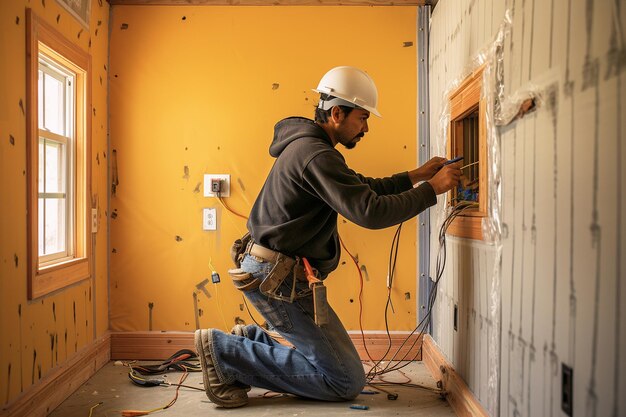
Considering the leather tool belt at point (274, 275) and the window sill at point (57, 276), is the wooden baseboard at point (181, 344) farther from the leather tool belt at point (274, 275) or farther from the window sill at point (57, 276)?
the leather tool belt at point (274, 275)

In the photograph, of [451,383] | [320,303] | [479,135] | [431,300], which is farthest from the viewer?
[431,300]

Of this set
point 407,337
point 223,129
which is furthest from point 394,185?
point 223,129

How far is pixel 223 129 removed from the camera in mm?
3365

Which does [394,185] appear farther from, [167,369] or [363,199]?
[167,369]

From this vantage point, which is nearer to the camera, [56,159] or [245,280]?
[245,280]

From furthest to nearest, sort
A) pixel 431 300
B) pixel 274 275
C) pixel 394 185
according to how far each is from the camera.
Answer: pixel 431 300, pixel 394 185, pixel 274 275

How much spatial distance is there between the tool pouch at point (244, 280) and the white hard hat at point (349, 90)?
831 mm

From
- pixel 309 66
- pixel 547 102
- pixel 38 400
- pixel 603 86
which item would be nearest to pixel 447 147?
pixel 309 66

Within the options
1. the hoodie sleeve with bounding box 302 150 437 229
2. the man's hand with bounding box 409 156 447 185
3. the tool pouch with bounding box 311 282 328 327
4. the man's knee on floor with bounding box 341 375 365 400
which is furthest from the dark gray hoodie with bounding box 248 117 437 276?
the man's knee on floor with bounding box 341 375 365 400

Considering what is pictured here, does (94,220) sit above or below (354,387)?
above

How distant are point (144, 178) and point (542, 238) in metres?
2.48

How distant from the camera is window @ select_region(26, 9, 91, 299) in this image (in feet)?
7.45

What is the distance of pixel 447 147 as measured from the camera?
108 inches

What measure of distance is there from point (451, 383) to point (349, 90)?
140 cm
